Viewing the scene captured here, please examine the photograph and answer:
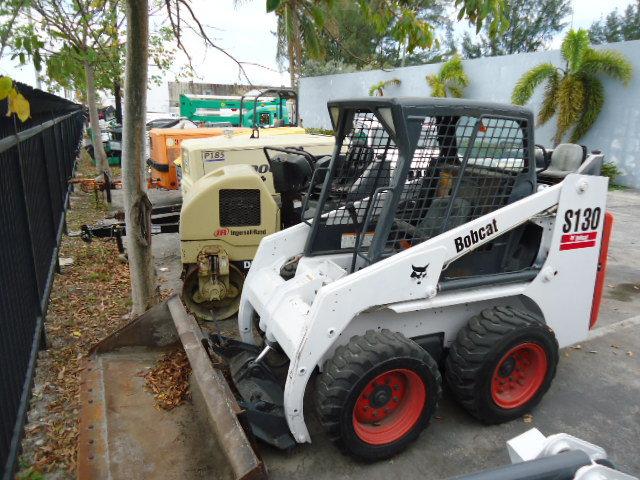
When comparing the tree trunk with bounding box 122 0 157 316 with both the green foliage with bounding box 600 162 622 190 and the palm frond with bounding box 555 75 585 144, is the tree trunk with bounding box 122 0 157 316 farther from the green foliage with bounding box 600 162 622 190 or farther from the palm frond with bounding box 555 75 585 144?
the green foliage with bounding box 600 162 622 190

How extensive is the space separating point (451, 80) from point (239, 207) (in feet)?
46.8

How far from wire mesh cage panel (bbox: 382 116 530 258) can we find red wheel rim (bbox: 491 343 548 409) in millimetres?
948

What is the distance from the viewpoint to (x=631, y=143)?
12.6 metres

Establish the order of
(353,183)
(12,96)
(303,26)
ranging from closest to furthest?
1. (12,96)
2. (303,26)
3. (353,183)

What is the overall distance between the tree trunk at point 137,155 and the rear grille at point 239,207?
0.71 metres

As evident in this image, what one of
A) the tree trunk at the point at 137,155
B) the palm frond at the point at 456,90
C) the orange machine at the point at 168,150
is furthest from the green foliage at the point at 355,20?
the palm frond at the point at 456,90

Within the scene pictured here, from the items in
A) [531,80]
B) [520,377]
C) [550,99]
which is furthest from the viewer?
[531,80]

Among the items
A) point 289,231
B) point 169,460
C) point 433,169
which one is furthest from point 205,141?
point 169,460

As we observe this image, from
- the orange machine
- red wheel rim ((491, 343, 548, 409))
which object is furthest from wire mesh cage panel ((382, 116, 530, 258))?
the orange machine

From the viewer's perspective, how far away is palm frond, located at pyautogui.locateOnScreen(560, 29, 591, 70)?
12.6 metres

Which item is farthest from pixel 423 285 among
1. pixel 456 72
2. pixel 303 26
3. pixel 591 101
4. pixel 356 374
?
pixel 456 72

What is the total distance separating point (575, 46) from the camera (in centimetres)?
1269

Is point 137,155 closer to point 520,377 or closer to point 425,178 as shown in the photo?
point 425,178

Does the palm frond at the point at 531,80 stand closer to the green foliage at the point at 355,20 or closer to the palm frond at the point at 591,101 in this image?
the palm frond at the point at 591,101
